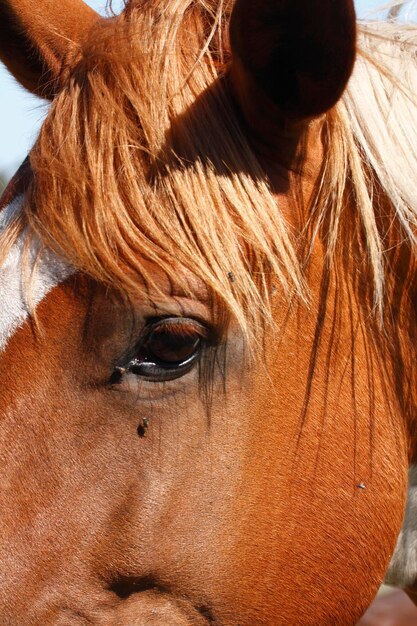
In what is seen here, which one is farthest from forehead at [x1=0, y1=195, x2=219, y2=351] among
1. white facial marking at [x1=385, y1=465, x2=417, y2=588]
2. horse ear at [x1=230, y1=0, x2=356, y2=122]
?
white facial marking at [x1=385, y1=465, x2=417, y2=588]

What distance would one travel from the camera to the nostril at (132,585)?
1.39 meters

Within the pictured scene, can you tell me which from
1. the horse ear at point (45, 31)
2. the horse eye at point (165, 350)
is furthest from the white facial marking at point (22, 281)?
the horse ear at point (45, 31)

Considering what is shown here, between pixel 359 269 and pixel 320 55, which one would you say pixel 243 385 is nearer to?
pixel 359 269

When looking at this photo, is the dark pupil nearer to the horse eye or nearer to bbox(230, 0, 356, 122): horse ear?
the horse eye

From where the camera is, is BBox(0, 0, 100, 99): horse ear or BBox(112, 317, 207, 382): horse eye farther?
BBox(0, 0, 100, 99): horse ear

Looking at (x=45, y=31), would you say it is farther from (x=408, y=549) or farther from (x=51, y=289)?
(x=408, y=549)

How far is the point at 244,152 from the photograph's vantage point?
1.48 meters

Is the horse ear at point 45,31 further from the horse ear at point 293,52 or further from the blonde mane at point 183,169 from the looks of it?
the horse ear at point 293,52

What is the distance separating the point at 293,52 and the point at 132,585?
1001mm

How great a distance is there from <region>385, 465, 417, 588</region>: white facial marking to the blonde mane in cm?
48

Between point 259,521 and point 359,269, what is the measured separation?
0.54 m

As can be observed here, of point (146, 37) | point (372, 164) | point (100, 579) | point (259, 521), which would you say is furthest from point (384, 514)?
point (146, 37)

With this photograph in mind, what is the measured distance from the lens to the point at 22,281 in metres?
1.39

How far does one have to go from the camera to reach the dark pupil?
1.39m
